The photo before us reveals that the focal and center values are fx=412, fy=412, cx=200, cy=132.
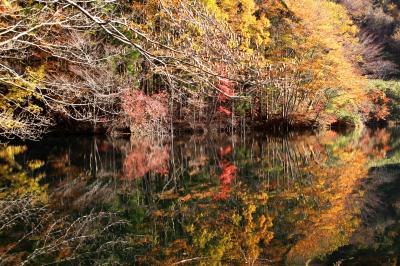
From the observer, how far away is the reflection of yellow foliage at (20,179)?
30.5 feet

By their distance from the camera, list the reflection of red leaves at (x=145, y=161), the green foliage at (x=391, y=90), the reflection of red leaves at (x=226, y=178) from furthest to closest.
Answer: the green foliage at (x=391, y=90), the reflection of red leaves at (x=145, y=161), the reflection of red leaves at (x=226, y=178)

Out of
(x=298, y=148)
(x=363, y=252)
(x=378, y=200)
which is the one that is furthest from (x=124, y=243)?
(x=298, y=148)

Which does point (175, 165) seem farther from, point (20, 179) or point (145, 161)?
point (20, 179)

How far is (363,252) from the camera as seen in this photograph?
18.4ft

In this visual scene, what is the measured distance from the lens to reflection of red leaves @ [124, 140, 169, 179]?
12.2 meters

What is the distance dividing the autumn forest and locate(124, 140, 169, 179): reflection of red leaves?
76mm

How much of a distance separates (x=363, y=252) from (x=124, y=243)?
331 centimetres

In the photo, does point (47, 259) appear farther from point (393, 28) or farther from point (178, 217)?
point (393, 28)

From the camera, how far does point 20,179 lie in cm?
1109

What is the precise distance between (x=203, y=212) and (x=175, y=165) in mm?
6023

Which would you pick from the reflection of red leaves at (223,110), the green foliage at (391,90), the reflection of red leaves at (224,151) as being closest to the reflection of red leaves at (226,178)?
the reflection of red leaves at (224,151)

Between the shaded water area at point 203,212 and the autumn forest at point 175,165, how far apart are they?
0.11 ft

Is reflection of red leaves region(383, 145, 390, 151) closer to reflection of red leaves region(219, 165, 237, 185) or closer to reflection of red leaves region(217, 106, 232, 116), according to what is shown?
reflection of red leaves region(219, 165, 237, 185)

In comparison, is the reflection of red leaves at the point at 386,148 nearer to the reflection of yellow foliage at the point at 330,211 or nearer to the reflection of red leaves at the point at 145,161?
the reflection of yellow foliage at the point at 330,211
